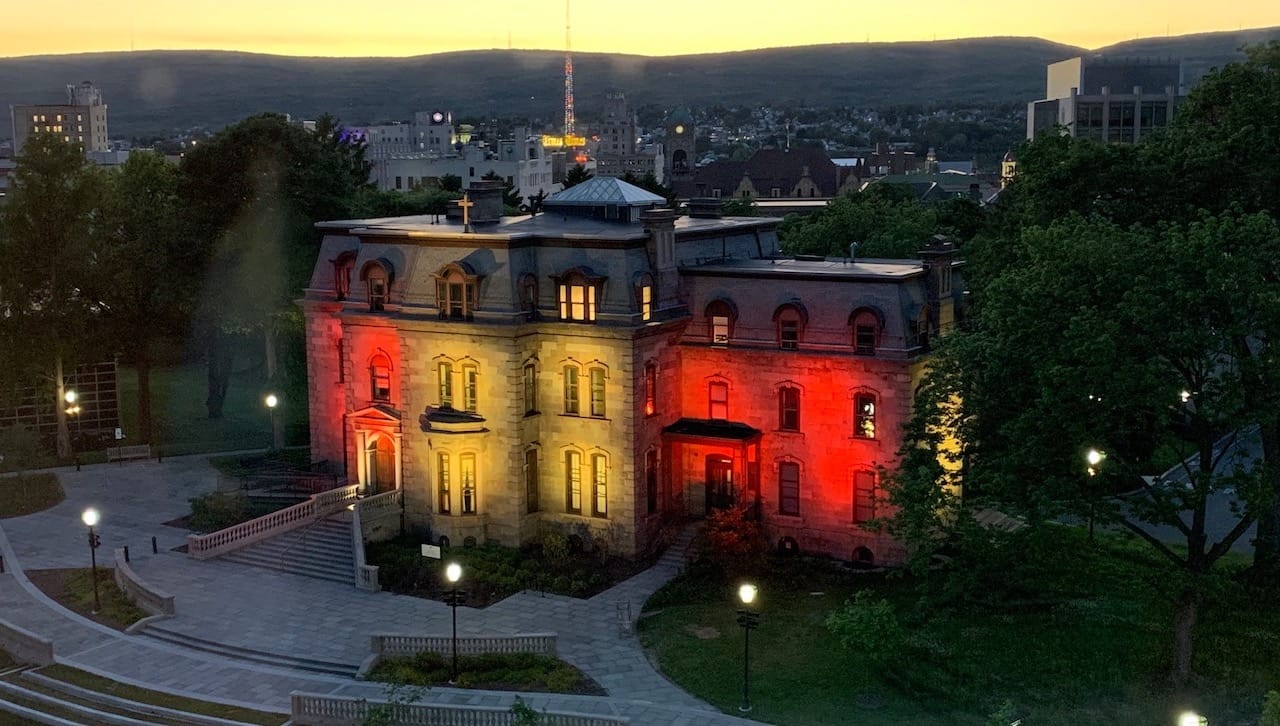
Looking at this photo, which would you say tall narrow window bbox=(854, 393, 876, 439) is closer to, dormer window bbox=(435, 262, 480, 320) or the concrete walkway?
the concrete walkway

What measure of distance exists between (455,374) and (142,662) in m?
14.6

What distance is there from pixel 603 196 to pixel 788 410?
40.1 feet

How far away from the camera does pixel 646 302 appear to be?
4619cm

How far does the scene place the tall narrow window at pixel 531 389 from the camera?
46.7 m

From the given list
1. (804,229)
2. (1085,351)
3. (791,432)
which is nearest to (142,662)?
(791,432)

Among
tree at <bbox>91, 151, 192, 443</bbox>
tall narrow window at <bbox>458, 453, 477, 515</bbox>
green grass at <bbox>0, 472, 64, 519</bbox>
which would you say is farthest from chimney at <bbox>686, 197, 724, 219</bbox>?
green grass at <bbox>0, 472, 64, 519</bbox>

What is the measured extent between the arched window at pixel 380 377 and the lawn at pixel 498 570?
7.16m

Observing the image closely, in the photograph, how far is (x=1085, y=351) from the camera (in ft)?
107

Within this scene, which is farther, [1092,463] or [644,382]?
[644,382]

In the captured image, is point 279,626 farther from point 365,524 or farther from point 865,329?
point 865,329

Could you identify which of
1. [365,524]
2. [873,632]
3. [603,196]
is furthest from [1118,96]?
[873,632]

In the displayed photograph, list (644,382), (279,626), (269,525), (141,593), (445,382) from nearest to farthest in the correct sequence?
1. (279,626)
2. (141,593)
3. (644,382)
4. (445,382)
5. (269,525)

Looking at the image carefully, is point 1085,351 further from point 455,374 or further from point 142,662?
point 142,662

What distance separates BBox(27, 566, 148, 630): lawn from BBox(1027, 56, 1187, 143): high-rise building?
99.7 metres
